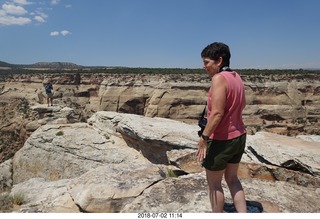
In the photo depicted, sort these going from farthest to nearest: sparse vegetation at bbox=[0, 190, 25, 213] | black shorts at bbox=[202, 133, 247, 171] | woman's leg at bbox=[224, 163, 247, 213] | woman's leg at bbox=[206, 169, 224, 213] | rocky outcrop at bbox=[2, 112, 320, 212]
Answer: sparse vegetation at bbox=[0, 190, 25, 213]
rocky outcrop at bbox=[2, 112, 320, 212]
woman's leg at bbox=[224, 163, 247, 213]
woman's leg at bbox=[206, 169, 224, 213]
black shorts at bbox=[202, 133, 247, 171]

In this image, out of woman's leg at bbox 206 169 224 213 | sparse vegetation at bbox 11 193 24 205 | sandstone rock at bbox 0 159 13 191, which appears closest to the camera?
woman's leg at bbox 206 169 224 213

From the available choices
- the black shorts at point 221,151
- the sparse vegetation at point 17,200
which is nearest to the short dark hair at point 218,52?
the black shorts at point 221,151

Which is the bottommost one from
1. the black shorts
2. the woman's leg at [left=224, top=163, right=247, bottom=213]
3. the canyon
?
the canyon

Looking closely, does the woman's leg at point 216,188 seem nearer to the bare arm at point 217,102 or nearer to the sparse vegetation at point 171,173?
the bare arm at point 217,102

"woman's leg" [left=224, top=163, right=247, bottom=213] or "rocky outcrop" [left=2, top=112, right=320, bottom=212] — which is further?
"rocky outcrop" [left=2, top=112, right=320, bottom=212]

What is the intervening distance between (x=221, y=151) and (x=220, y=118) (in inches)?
17.5

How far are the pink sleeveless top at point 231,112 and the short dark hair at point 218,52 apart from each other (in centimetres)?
19

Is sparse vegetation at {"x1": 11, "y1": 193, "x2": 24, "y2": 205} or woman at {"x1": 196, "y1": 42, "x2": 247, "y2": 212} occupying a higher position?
woman at {"x1": 196, "y1": 42, "x2": 247, "y2": 212}

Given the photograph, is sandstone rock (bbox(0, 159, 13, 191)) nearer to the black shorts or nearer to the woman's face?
the black shorts

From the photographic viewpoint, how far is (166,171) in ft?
20.6

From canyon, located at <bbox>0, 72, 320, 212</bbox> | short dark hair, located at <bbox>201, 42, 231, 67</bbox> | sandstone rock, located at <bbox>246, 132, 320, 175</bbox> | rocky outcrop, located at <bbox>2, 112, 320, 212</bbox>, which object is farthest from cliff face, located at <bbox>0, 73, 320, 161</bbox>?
short dark hair, located at <bbox>201, 42, 231, 67</bbox>

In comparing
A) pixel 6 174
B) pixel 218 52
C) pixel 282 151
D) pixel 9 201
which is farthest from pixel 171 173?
Answer: pixel 6 174

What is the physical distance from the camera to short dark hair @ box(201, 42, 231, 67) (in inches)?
139

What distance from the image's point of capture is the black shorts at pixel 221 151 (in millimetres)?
3561
